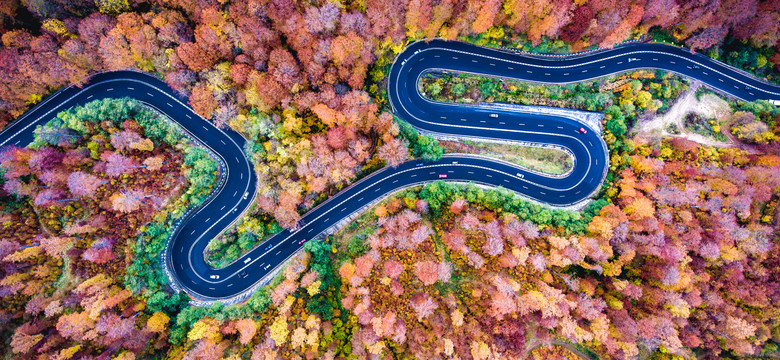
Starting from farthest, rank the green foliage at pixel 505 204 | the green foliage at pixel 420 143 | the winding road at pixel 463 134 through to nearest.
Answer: the winding road at pixel 463 134 < the green foliage at pixel 420 143 < the green foliage at pixel 505 204

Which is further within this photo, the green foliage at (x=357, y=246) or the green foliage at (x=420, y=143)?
the green foliage at (x=420, y=143)

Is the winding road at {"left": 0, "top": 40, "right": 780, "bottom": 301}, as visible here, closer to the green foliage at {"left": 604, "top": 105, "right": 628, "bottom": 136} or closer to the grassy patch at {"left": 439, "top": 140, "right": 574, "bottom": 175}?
the grassy patch at {"left": 439, "top": 140, "right": 574, "bottom": 175}

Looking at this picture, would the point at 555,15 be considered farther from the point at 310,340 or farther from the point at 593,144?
the point at 310,340

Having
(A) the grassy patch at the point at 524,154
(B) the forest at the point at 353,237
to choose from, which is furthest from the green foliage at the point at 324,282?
(A) the grassy patch at the point at 524,154

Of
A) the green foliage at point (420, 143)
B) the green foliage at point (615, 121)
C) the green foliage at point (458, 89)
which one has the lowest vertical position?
the green foliage at point (420, 143)

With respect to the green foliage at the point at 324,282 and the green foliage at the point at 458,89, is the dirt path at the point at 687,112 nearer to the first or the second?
the green foliage at the point at 458,89

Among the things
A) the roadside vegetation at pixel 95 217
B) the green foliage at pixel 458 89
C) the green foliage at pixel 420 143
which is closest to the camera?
the roadside vegetation at pixel 95 217

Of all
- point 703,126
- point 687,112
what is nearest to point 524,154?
point 687,112

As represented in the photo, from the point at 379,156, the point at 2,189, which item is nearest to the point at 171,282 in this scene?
the point at 2,189
